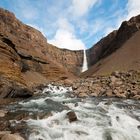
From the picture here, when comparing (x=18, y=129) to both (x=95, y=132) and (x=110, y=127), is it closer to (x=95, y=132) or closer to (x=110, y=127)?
(x=95, y=132)

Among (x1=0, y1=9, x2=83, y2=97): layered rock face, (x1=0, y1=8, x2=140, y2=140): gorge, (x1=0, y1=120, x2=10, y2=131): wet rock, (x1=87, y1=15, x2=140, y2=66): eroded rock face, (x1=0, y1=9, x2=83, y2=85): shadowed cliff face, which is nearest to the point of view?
(x1=0, y1=8, x2=140, y2=140): gorge

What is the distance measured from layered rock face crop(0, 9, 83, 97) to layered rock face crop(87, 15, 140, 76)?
11.2 metres

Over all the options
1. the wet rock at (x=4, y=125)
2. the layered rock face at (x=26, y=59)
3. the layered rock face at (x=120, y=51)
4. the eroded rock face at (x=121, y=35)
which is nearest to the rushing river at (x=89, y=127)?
the wet rock at (x=4, y=125)

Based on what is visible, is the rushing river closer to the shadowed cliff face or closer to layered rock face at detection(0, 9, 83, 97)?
layered rock face at detection(0, 9, 83, 97)

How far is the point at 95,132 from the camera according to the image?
14.5 metres

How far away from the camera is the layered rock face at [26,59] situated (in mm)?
43562

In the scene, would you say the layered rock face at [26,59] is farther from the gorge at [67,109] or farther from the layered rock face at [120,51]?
the layered rock face at [120,51]

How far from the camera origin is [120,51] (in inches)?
3784

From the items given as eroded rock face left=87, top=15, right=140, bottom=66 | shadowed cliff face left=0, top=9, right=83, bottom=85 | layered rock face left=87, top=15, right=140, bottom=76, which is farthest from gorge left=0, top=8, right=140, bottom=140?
eroded rock face left=87, top=15, right=140, bottom=66

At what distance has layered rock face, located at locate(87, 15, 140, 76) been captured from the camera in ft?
260

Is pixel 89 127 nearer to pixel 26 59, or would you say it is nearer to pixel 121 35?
pixel 26 59

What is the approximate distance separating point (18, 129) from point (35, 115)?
3376mm

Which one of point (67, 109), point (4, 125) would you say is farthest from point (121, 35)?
point (4, 125)

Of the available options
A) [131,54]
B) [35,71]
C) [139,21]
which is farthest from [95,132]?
[139,21]
